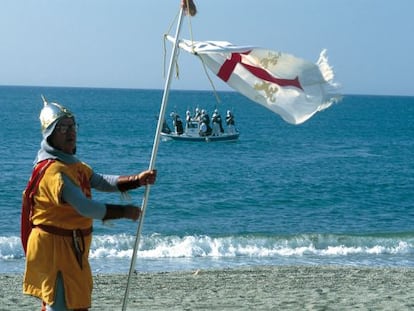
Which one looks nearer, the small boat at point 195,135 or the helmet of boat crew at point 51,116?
the helmet of boat crew at point 51,116

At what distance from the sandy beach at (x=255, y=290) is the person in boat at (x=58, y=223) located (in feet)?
12.3

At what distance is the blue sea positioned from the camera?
15.0 metres

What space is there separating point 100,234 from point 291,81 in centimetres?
1221

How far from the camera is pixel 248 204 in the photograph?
23719 mm

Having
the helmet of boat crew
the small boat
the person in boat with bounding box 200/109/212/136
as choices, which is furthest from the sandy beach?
the person in boat with bounding box 200/109/212/136

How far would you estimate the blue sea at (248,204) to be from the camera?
14992mm

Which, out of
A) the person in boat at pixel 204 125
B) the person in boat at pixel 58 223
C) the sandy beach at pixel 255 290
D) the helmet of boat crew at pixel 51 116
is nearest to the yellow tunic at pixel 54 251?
the person in boat at pixel 58 223

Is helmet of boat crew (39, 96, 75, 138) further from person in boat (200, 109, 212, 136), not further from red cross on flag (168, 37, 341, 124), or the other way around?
person in boat (200, 109, 212, 136)

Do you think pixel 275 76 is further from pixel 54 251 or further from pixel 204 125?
pixel 204 125

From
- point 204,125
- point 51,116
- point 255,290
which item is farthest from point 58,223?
point 204,125

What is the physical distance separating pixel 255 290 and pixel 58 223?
556 centimetres

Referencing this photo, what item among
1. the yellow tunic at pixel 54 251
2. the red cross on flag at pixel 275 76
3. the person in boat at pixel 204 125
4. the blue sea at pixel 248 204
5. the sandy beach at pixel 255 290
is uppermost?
the red cross on flag at pixel 275 76

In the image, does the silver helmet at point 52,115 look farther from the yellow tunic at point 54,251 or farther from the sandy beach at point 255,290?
the sandy beach at point 255,290

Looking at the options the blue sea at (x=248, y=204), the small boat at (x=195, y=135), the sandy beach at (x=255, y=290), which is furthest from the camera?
the small boat at (x=195, y=135)
